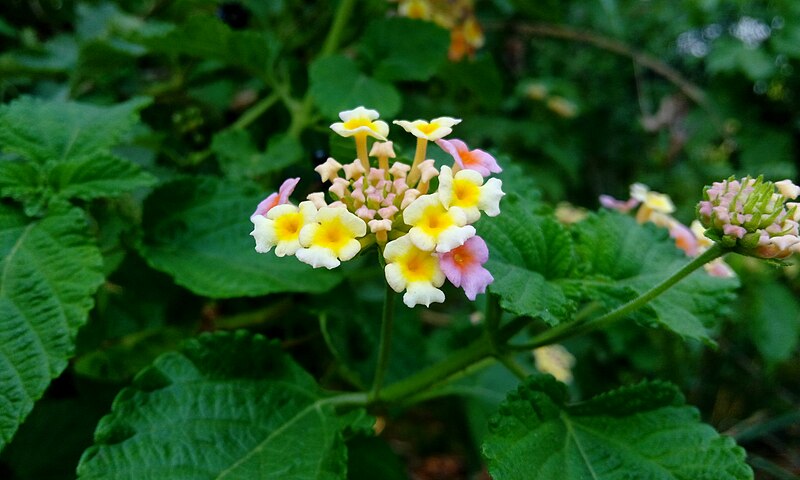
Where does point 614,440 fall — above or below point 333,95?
below

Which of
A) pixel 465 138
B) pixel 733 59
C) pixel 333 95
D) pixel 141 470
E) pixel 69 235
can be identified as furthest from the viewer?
pixel 733 59

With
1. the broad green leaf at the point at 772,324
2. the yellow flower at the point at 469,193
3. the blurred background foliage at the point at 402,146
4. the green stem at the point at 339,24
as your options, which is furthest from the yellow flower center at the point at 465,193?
the broad green leaf at the point at 772,324

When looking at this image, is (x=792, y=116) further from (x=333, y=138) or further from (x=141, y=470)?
(x=141, y=470)

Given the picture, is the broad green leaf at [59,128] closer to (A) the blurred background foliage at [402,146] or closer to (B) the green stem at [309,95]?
(A) the blurred background foliage at [402,146]

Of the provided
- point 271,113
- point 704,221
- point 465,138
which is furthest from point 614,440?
point 465,138

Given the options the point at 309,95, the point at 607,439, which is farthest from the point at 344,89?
the point at 607,439
